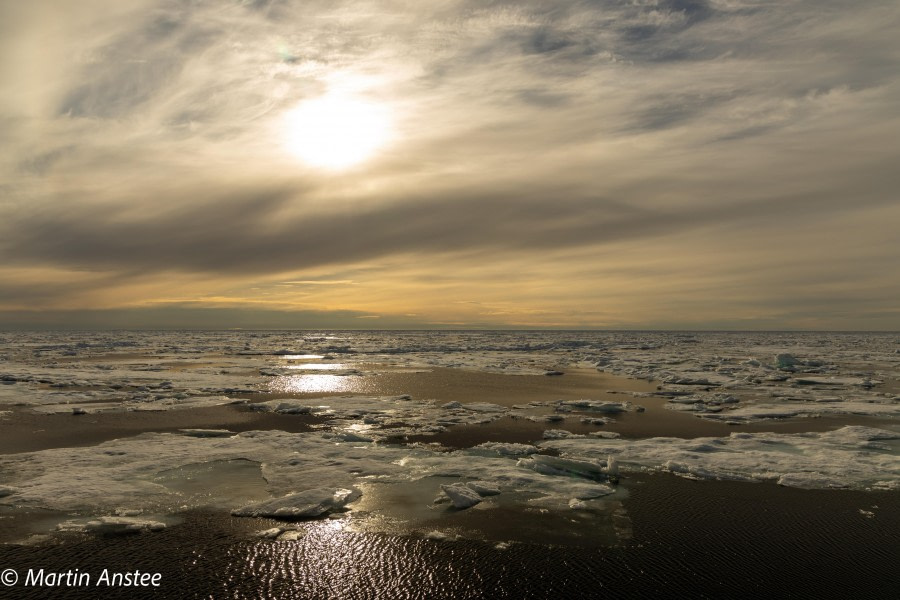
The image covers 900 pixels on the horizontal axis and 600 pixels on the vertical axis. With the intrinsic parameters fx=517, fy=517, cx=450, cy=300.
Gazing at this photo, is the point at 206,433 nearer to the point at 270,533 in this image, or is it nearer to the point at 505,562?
the point at 270,533

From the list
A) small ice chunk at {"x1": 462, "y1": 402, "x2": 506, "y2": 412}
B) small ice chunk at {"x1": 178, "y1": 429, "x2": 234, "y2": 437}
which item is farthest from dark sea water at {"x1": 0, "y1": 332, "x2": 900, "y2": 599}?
small ice chunk at {"x1": 462, "y1": 402, "x2": 506, "y2": 412}

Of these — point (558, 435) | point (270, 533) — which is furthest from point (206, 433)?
point (558, 435)

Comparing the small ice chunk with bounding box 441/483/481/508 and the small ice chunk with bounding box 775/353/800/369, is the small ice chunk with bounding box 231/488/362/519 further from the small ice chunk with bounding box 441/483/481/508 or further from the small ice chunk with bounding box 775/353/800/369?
the small ice chunk with bounding box 775/353/800/369

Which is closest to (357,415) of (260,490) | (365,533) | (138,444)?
(138,444)

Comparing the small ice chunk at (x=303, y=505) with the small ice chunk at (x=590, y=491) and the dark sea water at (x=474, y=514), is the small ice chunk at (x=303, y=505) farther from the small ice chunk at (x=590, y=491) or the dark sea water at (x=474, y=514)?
the small ice chunk at (x=590, y=491)

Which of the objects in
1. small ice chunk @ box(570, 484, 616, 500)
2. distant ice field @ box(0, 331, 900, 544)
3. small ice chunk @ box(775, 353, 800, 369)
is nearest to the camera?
distant ice field @ box(0, 331, 900, 544)

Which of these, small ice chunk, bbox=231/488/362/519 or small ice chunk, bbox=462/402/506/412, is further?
small ice chunk, bbox=462/402/506/412

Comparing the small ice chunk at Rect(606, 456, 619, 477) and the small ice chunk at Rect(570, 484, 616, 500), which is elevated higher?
the small ice chunk at Rect(606, 456, 619, 477)
